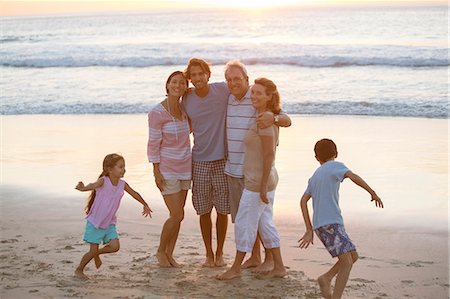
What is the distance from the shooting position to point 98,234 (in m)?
5.71

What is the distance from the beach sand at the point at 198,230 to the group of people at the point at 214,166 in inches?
9.4

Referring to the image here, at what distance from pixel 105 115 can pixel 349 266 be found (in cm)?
1149

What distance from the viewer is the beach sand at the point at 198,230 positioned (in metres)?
5.55

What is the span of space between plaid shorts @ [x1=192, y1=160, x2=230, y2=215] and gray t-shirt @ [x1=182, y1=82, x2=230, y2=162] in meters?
0.07

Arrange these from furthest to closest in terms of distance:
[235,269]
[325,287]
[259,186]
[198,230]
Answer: [198,230] < [235,269] < [259,186] < [325,287]

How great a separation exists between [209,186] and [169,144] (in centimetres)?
45

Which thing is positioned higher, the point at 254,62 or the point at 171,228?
the point at 254,62

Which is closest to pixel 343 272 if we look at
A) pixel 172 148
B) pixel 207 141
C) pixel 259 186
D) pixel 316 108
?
pixel 259 186

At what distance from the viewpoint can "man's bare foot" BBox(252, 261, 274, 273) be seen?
5945mm

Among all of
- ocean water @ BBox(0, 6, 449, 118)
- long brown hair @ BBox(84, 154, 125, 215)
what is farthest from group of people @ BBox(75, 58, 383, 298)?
ocean water @ BBox(0, 6, 449, 118)

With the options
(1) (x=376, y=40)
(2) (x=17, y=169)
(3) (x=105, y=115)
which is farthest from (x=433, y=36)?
(2) (x=17, y=169)

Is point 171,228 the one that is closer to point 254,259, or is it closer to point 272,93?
point 254,259

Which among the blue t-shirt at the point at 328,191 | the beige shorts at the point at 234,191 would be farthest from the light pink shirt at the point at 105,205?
the blue t-shirt at the point at 328,191

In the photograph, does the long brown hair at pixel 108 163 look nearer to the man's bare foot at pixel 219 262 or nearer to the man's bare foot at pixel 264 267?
the man's bare foot at pixel 219 262
